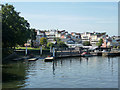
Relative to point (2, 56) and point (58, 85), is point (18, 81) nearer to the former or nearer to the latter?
point (58, 85)

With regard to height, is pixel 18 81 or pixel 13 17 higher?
pixel 13 17

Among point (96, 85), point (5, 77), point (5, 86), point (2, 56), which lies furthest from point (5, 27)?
point (96, 85)

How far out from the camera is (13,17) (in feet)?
290

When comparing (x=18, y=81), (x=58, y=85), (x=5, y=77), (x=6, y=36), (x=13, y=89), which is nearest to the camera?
(x=13, y=89)

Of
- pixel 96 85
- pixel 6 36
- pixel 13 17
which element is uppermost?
pixel 13 17

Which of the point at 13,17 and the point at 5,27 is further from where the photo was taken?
the point at 13,17

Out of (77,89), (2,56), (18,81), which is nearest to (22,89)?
(18,81)

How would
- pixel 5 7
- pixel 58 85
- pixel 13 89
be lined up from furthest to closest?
pixel 5 7 → pixel 58 85 → pixel 13 89

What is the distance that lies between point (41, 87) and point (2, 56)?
37.8m

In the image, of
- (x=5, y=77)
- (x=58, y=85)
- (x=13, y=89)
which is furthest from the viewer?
(x=5, y=77)

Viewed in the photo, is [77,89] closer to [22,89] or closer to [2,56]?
[22,89]

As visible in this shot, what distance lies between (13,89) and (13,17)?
60151 mm

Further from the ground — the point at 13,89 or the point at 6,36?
the point at 6,36

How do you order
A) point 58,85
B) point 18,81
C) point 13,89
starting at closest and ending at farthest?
point 13,89 < point 58,85 < point 18,81
